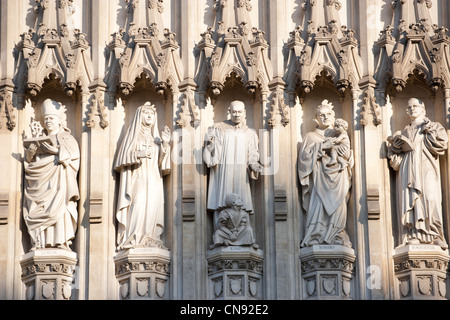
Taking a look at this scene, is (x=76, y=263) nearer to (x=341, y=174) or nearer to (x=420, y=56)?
(x=341, y=174)

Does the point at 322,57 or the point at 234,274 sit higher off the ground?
the point at 322,57


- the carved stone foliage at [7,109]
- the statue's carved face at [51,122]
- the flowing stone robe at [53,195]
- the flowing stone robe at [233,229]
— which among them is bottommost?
the flowing stone robe at [233,229]

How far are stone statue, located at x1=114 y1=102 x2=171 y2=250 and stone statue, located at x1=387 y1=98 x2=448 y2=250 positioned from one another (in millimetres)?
3590

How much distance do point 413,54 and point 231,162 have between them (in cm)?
333

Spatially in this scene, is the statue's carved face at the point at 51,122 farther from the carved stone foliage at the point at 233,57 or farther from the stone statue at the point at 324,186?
the stone statue at the point at 324,186

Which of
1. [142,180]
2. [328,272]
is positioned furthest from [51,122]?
[328,272]

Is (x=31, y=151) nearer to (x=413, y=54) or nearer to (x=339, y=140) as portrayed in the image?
(x=339, y=140)

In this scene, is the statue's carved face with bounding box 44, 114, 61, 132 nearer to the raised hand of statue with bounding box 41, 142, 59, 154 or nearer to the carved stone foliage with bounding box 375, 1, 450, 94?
the raised hand of statue with bounding box 41, 142, 59, 154

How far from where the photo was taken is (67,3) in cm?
2573

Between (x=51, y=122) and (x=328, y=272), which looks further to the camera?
(x=51, y=122)

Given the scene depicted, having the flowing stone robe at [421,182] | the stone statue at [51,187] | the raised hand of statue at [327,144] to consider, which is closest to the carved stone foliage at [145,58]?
the stone statue at [51,187]

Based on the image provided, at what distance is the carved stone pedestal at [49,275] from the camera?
79.5 feet

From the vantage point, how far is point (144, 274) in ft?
79.3

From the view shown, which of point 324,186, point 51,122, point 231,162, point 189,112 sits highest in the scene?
point 189,112
